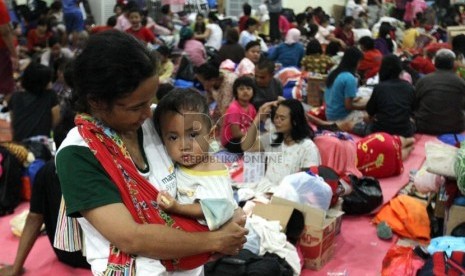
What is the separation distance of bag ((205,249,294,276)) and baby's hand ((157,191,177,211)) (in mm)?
1439

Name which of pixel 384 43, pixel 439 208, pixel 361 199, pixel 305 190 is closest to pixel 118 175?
pixel 305 190

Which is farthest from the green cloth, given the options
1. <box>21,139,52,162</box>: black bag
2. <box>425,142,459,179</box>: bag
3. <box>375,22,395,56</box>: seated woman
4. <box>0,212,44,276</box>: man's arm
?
<box>375,22,395,56</box>: seated woman

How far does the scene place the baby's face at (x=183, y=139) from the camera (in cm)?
131

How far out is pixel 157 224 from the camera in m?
1.14

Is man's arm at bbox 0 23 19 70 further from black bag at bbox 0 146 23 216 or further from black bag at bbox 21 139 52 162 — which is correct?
black bag at bbox 0 146 23 216

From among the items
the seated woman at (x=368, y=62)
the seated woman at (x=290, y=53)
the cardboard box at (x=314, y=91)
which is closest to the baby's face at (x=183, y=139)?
the cardboard box at (x=314, y=91)

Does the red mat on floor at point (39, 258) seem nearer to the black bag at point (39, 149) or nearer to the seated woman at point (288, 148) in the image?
the black bag at point (39, 149)

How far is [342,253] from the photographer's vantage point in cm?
329

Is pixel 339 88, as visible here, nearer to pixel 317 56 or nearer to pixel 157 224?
pixel 317 56

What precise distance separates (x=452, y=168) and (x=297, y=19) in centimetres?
882

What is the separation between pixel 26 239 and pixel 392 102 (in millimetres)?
3695

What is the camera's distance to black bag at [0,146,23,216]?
3717 millimetres

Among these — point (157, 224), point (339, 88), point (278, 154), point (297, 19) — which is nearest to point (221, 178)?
point (157, 224)

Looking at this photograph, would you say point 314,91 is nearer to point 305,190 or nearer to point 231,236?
point 305,190
